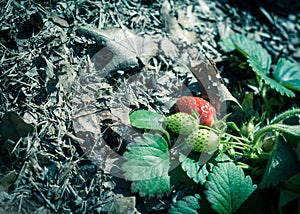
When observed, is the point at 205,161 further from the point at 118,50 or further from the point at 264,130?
the point at 118,50

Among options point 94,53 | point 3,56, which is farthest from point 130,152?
point 3,56

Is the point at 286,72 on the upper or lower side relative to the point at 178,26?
lower

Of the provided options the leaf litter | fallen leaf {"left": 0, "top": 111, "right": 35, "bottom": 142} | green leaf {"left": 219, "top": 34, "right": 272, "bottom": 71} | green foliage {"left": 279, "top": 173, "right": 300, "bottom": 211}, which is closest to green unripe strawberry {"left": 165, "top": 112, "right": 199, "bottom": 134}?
the leaf litter

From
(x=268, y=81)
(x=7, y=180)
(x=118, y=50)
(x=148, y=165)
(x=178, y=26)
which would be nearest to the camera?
(x=7, y=180)

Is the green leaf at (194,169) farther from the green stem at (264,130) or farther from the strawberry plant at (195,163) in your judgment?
the green stem at (264,130)

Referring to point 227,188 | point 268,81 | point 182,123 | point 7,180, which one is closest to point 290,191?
point 227,188
